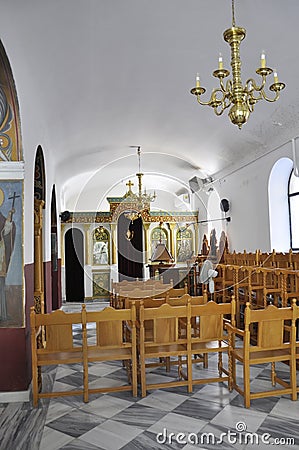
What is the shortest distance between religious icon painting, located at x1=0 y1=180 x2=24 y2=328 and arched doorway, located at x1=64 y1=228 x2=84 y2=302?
8188 millimetres

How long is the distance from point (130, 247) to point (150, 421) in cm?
989

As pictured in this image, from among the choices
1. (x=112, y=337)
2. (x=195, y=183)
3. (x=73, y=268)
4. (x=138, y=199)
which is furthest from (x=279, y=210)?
(x=73, y=268)

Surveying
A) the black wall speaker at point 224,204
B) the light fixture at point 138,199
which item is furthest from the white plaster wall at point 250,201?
the light fixture at point 138,199

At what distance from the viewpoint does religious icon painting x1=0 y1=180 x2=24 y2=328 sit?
12.8ft

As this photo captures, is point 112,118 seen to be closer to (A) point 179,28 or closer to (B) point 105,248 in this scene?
(A) point 179,28

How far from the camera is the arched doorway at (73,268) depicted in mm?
12211

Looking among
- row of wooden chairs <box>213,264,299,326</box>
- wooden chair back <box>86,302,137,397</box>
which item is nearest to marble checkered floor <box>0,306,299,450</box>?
wooden chair back <box>86,302,137,397</box>

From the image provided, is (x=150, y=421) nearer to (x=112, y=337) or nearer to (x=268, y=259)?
(x=112, y=337)

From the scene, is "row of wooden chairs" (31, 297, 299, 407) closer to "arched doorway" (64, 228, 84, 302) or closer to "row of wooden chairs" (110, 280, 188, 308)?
"row of wooden chairs" (110, 280, 188, 308)

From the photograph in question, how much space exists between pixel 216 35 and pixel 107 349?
9.72 feet

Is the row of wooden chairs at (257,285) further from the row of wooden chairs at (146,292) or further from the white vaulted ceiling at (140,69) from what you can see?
the white vaulted ceiling at (140,69)

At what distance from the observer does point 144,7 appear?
11.5 feet

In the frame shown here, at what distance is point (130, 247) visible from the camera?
13000 mm

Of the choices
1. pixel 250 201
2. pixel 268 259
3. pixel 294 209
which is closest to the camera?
pixel 268 259
